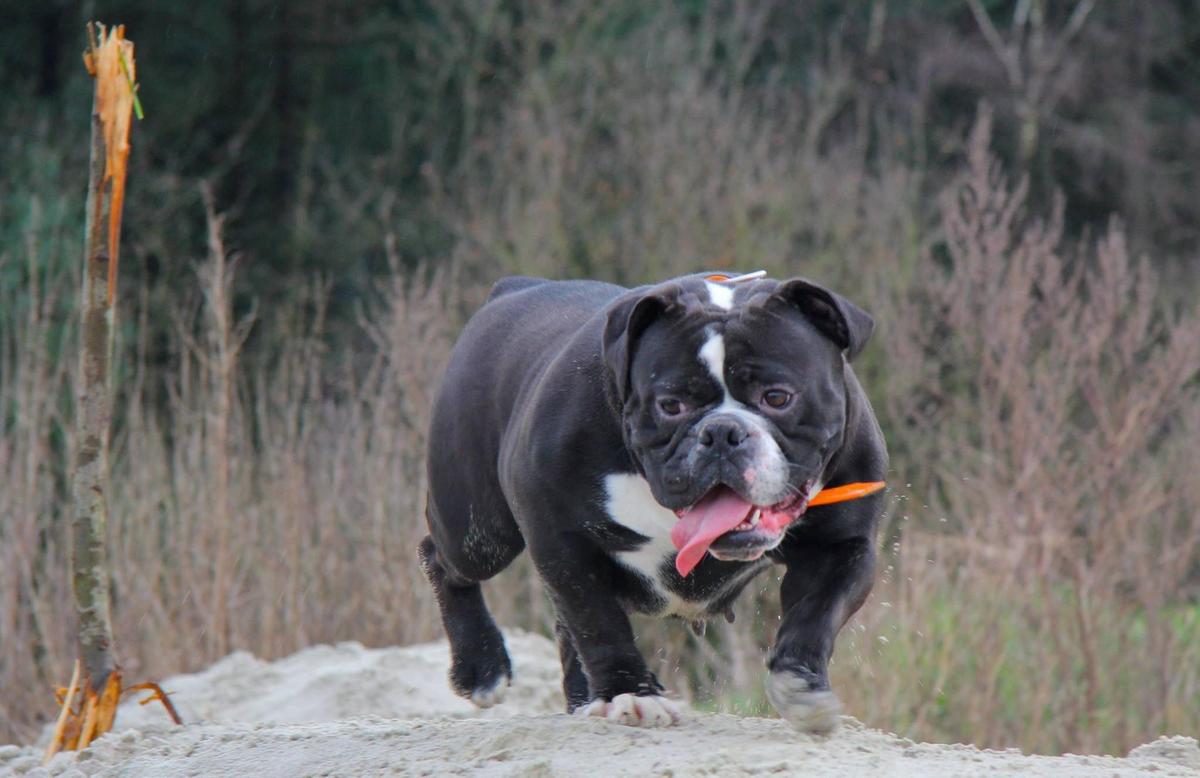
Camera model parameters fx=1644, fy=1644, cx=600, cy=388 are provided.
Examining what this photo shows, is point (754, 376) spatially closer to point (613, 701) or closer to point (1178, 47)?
point (613, 701)

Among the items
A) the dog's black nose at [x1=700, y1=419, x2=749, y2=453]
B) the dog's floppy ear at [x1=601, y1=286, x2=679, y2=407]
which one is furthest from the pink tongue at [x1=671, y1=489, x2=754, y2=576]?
the dog's floppy ear at [x1=601, y1=286, x2=679, y2=407]

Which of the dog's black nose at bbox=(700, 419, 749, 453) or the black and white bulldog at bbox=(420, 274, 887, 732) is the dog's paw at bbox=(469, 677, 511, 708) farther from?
the dog's black nose at bbox=(700, 419, 749, 453)

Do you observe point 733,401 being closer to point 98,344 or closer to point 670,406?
point 670,406

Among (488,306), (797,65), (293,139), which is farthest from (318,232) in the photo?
(488,306)

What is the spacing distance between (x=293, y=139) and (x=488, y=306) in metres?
13.0

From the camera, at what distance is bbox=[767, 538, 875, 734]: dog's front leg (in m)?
3.98

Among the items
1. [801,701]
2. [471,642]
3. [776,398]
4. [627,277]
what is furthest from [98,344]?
[627,277]

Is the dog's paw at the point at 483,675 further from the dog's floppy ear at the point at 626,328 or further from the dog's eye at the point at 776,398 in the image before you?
the dog's eye at the point at 776,398

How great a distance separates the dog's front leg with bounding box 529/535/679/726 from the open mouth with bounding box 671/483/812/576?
38cm

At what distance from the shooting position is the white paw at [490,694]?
5.22m

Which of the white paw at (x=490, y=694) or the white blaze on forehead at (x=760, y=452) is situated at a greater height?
the white blaze on forehead at (x=760, y=452)

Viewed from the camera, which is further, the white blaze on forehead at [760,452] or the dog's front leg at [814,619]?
the dog's front leg at [814,619]

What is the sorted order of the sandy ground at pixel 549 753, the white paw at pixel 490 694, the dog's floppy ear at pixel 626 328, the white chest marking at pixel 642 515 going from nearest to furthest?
the sandy ground at pixel 549 753 → the dog's floppy ear at pixel 626 328 → the white chest marking at pixel 642 515 → the white paw at pixel 490 694

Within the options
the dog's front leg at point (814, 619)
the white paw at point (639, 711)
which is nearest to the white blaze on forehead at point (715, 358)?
the dog's front leg at point (814, 619)
